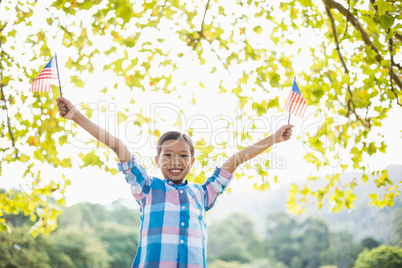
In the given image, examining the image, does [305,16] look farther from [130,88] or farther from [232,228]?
[232,228]

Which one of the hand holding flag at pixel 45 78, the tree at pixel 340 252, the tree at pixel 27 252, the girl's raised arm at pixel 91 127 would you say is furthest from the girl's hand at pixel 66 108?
the tree at pixel 340 252

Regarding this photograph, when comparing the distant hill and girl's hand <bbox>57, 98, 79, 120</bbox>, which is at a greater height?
girl's hand <bbox>57, 98, 79, 120</bbox>

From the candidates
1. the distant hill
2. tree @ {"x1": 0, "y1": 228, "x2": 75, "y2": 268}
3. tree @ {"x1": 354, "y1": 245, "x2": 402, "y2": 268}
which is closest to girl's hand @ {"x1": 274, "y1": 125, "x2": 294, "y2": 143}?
the distant hill

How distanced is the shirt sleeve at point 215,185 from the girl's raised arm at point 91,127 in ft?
1.98

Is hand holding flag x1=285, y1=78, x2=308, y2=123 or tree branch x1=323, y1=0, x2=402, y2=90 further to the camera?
tree branch x1=323, y1=0, x2=402, y2=90

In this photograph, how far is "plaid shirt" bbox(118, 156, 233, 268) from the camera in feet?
6.52

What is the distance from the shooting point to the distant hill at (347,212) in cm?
665

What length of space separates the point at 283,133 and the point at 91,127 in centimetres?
129

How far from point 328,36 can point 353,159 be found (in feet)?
5.36

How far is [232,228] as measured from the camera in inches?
1582

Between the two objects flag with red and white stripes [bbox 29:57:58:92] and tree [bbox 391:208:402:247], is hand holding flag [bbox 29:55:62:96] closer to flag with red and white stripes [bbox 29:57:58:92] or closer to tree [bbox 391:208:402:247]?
flag with red and white stripes [bbox 29:57:58:92]

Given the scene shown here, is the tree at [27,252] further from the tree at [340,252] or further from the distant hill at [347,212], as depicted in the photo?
the tree at [340,252]

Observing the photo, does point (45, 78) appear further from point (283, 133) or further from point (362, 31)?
point (362, 31)

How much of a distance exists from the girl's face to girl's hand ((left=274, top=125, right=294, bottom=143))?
620 millimetres
